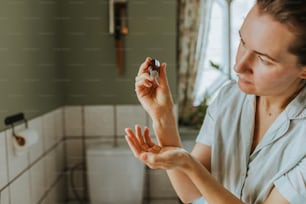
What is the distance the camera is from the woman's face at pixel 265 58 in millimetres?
469

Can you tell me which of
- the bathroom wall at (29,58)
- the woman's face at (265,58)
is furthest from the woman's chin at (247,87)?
the bathroom wall at (29,58)

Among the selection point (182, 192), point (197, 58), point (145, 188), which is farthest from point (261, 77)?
point (145, 188)

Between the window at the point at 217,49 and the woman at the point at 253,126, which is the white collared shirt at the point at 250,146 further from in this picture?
the window at the point at 217,49

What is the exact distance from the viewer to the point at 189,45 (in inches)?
45.7

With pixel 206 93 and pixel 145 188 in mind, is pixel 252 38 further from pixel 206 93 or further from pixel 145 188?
pixel 145 188

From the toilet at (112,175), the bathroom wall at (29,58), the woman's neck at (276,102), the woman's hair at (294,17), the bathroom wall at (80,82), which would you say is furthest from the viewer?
the toilet at (112,175)

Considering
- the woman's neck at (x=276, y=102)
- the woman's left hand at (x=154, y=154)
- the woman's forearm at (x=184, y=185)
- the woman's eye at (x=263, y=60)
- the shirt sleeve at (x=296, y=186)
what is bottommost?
the woman's forearm at (x=184, y=185)

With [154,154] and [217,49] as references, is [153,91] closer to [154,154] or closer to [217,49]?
[154,154]

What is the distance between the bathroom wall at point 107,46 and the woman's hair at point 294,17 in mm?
648

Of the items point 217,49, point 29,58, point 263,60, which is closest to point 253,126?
point 263,60

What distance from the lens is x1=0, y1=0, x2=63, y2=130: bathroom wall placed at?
69cm

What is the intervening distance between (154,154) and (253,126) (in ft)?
0.69

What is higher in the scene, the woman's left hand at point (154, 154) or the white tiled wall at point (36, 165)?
the woman's left hand at point (154, 154)

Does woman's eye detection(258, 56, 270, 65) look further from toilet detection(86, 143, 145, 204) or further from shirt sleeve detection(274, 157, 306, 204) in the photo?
toilet detection(86, 143, 145, 204)
